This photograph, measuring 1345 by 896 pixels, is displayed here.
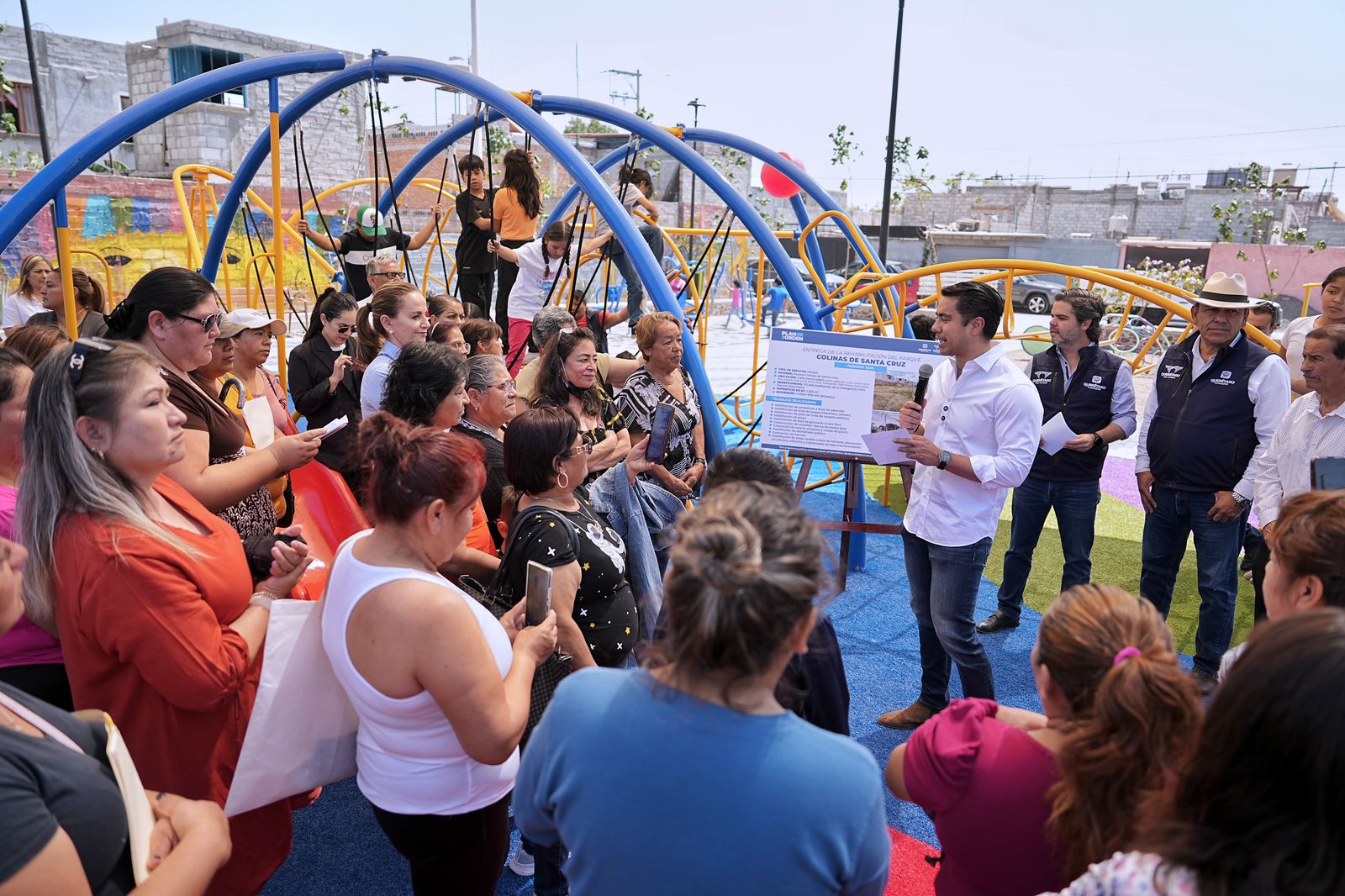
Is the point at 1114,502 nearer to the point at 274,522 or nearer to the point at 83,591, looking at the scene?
the point at 274,522

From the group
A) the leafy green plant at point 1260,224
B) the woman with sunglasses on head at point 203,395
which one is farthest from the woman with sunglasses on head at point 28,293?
the leafy green plant at point 1260,224

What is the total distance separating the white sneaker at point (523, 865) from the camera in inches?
118

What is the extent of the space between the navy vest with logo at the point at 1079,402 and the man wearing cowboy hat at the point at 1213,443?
0.34 meters

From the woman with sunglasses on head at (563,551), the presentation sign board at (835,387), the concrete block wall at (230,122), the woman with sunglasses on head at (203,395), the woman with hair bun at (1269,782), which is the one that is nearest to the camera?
the woman with hair bun at (1269,782)

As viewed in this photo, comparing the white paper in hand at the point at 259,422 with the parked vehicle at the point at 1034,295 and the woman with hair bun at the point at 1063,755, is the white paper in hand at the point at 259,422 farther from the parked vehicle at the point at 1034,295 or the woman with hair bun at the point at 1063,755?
the parked vehicle at the point at 1034,295

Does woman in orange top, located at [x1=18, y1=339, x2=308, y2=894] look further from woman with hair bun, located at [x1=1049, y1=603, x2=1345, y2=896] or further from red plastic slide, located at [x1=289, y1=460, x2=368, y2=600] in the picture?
woman with hair bun, located at [x1=1049, y1=603, x2=1345, y2=896]

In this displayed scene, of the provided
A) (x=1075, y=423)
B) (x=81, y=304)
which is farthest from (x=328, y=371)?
(x=1075, y=423)

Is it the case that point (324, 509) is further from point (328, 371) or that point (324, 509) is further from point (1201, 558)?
point (1201, 558)

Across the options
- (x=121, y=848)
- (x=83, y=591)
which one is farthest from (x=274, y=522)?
(x=121, y=848)

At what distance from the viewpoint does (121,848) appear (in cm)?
140

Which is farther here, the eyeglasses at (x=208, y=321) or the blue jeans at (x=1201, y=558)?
the blue jeans at (x=1201, y=558)

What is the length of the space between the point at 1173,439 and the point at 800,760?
13.1 ft

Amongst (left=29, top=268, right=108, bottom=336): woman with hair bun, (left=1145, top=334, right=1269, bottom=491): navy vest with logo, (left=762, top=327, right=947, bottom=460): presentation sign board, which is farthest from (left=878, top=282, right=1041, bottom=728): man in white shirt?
(left=29, top=268, right=108, bottom=336): woman with hair bun

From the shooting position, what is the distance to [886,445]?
3793 millimetres
